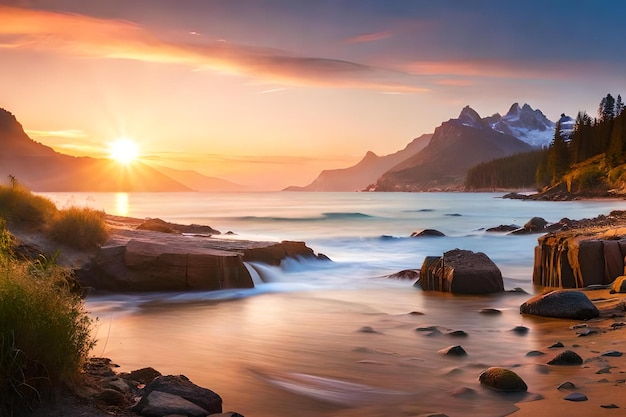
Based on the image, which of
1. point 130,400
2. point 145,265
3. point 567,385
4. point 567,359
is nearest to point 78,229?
point 145,265

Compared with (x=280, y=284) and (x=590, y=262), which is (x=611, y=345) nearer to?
(x=590, y=262)

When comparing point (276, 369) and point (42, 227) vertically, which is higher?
point (42, 227)

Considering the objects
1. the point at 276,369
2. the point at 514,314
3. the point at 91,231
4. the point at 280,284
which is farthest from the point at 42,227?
the point at 514,314

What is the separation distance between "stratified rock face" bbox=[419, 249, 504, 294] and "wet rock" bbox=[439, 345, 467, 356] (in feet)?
22.8

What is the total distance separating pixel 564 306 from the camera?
44.6ft

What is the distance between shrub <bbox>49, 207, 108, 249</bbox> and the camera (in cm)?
1856

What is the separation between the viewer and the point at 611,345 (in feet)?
34.8

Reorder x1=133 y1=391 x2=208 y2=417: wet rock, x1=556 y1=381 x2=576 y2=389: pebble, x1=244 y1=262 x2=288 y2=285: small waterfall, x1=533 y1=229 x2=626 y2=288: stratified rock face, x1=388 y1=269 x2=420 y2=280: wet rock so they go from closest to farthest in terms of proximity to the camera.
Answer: x1=133 y1=391 x2=208 y2=417: wet rock < x1=556 y1=381 x2=576 y2=389: pebble < x1=533 y1=229 x2=626 y2=288: stratified rock face < x1=244 y1=262 x2=288 y2=285: small waterfall < x1=388 y1=269 x2=420 y2=280: wet rock

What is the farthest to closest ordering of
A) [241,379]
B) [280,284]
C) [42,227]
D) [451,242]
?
[451,242], [280,284], [42,227], [241,379]

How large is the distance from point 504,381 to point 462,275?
9723mm

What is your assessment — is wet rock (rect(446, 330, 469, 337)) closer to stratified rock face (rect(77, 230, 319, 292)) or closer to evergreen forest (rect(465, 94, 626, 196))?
stratified rock face (rect(77, 230, 319, 292))

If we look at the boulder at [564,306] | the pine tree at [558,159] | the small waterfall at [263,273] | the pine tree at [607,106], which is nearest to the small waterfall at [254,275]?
the small waterfall at [263,273]

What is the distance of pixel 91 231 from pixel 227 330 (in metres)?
7.32

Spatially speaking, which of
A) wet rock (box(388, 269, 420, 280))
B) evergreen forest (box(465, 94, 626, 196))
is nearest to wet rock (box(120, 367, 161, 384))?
wet rock (box(388, 269, 420, 280))
